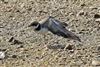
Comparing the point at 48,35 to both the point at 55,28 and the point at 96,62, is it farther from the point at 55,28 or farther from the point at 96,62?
the point at 96,62

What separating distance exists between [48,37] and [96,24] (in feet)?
2.42

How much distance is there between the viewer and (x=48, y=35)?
16.5 ft

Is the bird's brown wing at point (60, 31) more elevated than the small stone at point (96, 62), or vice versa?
the bird's brown wing at point (60, 31)

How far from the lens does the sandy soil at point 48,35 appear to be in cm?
426

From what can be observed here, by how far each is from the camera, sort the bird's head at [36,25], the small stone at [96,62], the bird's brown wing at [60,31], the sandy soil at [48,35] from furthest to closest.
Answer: the bird's head at [36,25] → the bird's brown wing at [60,31] → the sandy soil at [48,35] → the small stone at [96,62]

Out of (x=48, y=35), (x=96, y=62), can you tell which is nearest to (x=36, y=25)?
(x=48, y=35)

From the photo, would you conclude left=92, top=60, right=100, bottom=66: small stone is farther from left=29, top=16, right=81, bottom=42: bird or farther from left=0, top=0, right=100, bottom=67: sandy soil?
left=29, top=16, right=81, bottom=42: bird

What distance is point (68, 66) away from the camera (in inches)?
161

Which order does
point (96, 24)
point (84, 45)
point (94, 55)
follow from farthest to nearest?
point (96, 24)
point (84, 45)
point (94, 55)

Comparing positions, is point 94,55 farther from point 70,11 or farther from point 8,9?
point 8,9

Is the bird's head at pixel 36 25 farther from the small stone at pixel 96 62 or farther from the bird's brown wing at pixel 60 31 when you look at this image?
the small stone at pixel 96 62

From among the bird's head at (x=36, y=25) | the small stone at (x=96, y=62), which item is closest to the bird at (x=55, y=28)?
the bird's head at (x=36, y=25)

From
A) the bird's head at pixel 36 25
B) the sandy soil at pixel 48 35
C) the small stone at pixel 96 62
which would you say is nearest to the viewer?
the small stone at pixel 96 62

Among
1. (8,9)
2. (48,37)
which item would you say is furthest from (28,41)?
(8,9)
